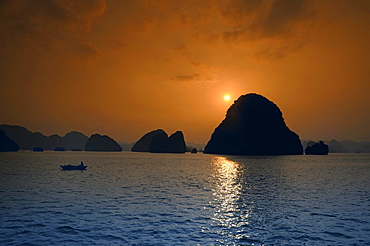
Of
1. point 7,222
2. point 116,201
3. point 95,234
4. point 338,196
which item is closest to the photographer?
point 95,234

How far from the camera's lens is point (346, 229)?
→ 21.7 m

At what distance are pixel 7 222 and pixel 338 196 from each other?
4134 cm

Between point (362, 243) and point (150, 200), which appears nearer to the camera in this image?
point (362, 243)

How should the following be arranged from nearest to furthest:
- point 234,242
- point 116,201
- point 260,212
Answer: point 234,242
point 260,212
point 116,201

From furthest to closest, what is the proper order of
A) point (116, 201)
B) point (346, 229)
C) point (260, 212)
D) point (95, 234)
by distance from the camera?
point (116, 201) → point (260, 212) → point (346, 229) → point (95, 234)

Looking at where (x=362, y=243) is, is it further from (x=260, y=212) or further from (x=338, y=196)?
(x=338, y=196)

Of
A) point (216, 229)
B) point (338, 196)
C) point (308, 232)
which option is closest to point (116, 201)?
point (216, 229)

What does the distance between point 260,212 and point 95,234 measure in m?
17.1

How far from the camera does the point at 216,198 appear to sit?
36312 mm

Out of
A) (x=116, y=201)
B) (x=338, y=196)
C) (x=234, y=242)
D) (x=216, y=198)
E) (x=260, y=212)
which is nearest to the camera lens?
(x=234, y=242)

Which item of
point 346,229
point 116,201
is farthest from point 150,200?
point 346,229

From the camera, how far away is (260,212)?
1114 inches

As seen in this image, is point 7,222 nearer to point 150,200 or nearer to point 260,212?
point 150,200

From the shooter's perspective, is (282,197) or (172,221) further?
(282,197)
